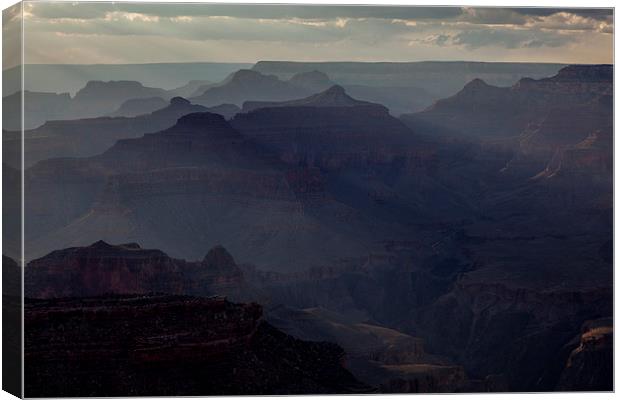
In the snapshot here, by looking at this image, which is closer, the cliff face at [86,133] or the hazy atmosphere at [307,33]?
the cliff face at [86,133]

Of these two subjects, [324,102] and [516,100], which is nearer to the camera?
[324,102]

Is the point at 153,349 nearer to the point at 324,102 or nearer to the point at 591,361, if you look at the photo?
the point at 324,102

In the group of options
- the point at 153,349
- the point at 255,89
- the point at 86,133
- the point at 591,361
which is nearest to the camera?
the point at 153,349

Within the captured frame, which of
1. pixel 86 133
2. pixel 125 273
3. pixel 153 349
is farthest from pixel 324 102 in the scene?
pixel 153 349

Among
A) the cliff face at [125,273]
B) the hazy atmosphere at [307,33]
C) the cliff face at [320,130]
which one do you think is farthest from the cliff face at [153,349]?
the hazy atmosphere at [307,33]

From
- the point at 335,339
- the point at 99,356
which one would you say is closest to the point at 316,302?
the point at 335,339

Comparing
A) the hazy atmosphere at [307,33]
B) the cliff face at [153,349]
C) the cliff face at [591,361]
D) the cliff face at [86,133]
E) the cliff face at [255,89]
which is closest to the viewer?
the cliff face at [153,349]

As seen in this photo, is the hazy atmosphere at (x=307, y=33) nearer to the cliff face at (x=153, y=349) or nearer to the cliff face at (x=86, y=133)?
the cliff face at (x=86, y=133)

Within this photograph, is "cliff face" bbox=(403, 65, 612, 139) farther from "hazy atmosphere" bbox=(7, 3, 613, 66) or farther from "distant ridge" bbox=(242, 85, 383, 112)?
"distant ridge" bbox=(242, 85, 383, 112)

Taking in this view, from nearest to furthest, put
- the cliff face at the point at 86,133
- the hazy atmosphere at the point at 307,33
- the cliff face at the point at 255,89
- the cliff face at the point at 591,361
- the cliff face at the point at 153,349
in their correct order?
1. the cliff face at the point at 153,349
2. the cliff face at the point at 86,133
3. the hazy atmosphere at the point at 307,33
4. the cliff face at the point at 255,89
5. the cliff face at the point at 591,361

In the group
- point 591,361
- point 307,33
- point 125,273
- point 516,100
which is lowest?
point 591,361
